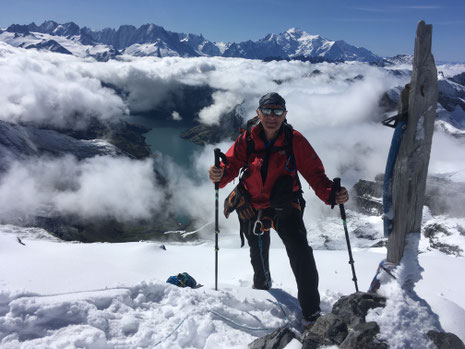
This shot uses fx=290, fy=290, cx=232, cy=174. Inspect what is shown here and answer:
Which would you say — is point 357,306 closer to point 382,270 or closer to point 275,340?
point 382,270

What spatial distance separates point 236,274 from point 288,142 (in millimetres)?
4947

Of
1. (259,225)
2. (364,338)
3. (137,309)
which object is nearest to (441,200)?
(259,225)

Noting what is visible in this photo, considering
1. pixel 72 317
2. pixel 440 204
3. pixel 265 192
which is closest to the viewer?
pixel 72 317

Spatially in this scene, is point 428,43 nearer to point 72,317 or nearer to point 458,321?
point 458,321

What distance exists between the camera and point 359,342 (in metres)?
3.59

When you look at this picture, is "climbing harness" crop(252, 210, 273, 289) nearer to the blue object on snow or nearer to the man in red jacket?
the man in red jacket

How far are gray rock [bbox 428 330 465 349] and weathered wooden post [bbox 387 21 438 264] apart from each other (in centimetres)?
104

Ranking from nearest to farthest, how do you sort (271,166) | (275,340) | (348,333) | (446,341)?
(446,341) < (348,333) < (275,340) < (271,166)

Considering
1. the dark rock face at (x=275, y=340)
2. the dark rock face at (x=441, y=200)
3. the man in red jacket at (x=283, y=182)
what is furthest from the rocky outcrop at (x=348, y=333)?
the dark rock face at (x=441, y=200)

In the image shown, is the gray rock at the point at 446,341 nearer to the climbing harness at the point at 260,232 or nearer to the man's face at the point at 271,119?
the climbing harness at the point at 260,232

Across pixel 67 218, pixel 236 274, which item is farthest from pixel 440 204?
Result: pixel 67 218

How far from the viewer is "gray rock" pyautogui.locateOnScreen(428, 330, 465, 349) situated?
136 inches

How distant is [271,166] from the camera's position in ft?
17.5

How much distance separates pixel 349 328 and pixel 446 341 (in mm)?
1096
